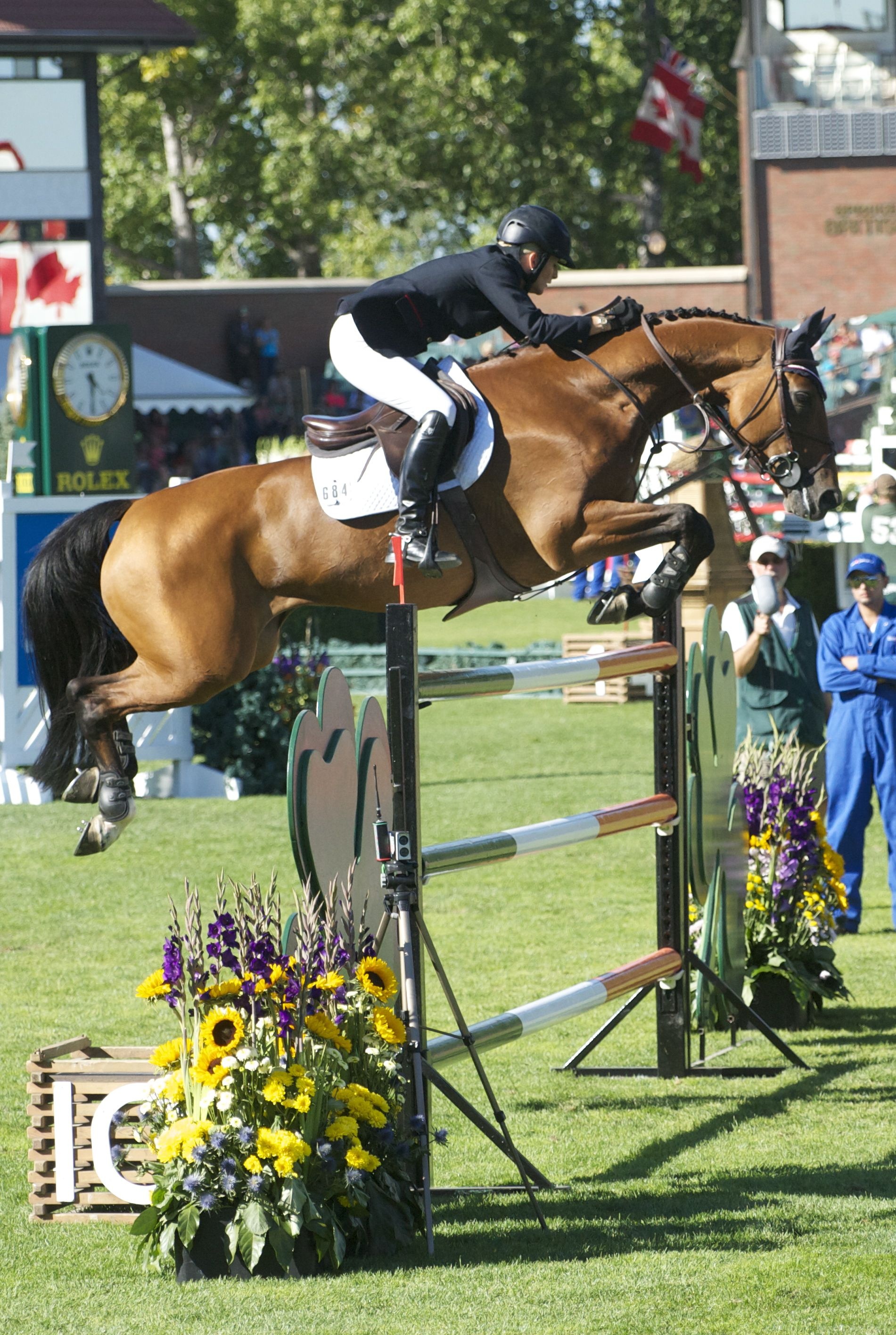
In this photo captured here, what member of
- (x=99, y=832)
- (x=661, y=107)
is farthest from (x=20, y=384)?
(x=661, y=107)

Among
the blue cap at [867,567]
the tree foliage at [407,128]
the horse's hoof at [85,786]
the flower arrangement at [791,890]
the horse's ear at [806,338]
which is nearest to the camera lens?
the horse's ear at [806,338]

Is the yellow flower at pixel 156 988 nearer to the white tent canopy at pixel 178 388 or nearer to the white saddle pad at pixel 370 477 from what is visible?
the white saddle pad at pixel 370 477

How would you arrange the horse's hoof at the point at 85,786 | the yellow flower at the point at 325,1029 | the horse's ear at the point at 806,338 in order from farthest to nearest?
the horse's hoof at the point at 85,786
the horse's ear at the point at 806,338
the yellow flower at the point at 325,1029

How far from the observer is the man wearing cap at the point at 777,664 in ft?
25.3

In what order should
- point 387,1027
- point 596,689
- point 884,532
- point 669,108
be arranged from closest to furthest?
point 387,1027
point 884,532
point 596,689
point 669,108

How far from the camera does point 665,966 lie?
17.8 ft

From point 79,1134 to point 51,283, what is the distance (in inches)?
755

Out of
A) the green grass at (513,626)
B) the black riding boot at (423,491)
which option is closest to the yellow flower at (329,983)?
the black riding boot at (423,491)

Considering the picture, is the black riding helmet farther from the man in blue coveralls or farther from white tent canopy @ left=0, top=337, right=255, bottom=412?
white tent canopy @ left=0, top=337, right=255, bottom=412

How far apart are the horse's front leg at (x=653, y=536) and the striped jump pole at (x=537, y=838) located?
664 millimetres

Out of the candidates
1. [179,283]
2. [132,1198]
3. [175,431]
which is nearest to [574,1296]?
[132,1198]

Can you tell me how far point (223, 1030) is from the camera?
3.86 metres

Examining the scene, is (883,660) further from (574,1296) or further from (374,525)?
(574,1296)

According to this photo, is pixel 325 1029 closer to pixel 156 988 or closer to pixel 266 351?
Result: pixel 156 988
